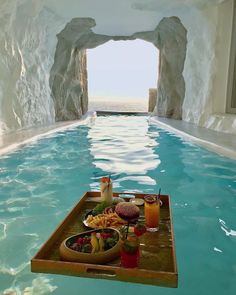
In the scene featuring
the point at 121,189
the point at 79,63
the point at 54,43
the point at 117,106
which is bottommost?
the point at 117,106

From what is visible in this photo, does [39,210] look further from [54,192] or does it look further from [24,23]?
[24,23]

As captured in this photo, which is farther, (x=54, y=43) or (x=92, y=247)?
(x=54, y=43)

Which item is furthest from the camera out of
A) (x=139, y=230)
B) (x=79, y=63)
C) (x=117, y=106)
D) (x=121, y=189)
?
(x=117, y=106)

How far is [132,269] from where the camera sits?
146 cm

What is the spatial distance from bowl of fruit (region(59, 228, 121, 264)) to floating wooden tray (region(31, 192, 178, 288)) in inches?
1.8

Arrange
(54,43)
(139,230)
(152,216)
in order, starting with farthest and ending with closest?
(54,43) → (152,216) → (139,230)

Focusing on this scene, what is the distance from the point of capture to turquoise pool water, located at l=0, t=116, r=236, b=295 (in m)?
1.84

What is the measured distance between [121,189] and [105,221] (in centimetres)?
163

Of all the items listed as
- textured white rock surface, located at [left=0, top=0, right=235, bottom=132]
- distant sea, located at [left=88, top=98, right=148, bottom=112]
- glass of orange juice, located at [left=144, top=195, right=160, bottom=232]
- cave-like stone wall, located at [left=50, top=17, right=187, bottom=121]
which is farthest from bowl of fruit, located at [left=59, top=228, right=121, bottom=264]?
distant sea, located at [left=88, top=98, right=148, bottom=112]

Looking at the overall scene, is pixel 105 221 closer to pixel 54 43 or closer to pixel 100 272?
pixel 100 272

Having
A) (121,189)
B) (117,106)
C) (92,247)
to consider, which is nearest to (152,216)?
(92,247)

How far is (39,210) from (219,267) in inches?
66.1

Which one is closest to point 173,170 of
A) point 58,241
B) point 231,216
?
point 231,216

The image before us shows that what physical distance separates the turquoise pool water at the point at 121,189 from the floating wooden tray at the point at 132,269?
262 mm
